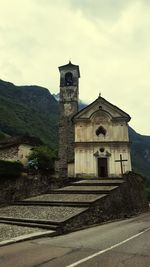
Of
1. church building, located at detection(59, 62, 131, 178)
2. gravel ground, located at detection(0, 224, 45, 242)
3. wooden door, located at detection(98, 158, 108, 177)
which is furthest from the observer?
wooden door, located at detection(98, 158, 108, 177)

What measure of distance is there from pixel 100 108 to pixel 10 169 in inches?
660

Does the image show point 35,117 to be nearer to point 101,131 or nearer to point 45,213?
point 101,131

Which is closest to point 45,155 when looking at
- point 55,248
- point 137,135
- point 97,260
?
point 55,248

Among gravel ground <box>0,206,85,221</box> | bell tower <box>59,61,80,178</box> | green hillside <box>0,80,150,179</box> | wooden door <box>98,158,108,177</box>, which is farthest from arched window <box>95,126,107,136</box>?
green hillside <box>0,80,150,179</box>

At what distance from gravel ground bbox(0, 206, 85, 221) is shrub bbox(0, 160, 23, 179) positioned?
4517 millimetres

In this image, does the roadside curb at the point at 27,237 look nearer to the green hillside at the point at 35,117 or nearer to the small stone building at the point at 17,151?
the small stone building at the point at 17,151

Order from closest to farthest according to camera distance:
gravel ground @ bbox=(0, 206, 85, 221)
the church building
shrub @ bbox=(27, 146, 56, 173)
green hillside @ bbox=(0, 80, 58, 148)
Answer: gravel ground @ bbox=(0, 206, 85, 221) < shrub @ bbox=(27, 146, 56, 173) < the church building < green hillside @ bbox=(0, 80, 58, 148)

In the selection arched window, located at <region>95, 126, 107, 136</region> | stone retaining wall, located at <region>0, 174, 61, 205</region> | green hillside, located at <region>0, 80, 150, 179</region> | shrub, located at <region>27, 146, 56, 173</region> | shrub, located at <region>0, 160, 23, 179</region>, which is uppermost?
green hillside, located at <region>0, 80, 150, 179</region>

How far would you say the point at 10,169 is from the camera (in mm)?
22891

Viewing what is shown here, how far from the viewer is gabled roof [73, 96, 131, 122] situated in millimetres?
35281

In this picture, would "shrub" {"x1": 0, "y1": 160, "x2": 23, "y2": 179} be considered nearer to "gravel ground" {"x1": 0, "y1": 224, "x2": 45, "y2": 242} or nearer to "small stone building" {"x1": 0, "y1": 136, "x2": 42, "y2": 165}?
"small stone building" {"x1": 0, "y1": 136, "x2": 42, "y2": 165}

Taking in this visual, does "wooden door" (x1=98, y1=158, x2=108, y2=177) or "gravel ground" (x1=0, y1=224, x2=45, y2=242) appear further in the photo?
"wooden door" (x1=98, y1=158, x2=108, y2=177)

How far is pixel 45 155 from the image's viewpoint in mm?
29406

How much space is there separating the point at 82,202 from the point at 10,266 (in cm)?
1055
